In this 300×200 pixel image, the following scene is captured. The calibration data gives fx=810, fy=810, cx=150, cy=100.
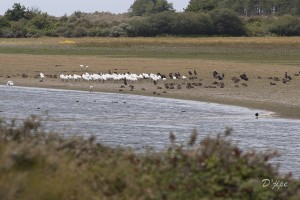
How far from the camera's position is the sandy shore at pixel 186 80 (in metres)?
25.4

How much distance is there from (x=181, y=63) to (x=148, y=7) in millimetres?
68227

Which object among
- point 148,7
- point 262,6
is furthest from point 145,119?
point 262,6

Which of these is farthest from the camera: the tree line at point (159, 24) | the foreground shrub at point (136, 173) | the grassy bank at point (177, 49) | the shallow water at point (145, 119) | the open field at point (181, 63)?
the tree line at point (159, 24)

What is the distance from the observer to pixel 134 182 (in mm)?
6262

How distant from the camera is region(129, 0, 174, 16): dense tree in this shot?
336ft

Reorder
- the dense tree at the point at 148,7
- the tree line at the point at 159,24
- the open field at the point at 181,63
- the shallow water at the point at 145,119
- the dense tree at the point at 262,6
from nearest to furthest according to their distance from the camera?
the shallow water at the point at 145,119, the open field at the point at 181,63, the tree line at the point at 159,24, the dense tree at the point at 148,7, the dense tree at the point at 262,6

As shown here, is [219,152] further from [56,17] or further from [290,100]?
[56,17]

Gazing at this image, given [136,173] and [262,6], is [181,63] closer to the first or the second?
[136,173]

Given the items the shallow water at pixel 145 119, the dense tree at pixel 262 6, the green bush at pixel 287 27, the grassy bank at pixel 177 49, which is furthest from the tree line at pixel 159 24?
the shallow water at pixel 145 119

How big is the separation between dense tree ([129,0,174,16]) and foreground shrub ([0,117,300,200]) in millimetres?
91352

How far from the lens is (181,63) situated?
39156 mm

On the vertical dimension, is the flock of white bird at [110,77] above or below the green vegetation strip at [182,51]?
above

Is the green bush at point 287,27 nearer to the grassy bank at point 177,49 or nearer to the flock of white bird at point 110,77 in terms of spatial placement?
the grassy bank at point 177,49

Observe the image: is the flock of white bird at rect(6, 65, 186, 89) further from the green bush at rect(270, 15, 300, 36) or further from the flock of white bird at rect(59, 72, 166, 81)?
the green bush at rect(270, 15, 300, 36)
